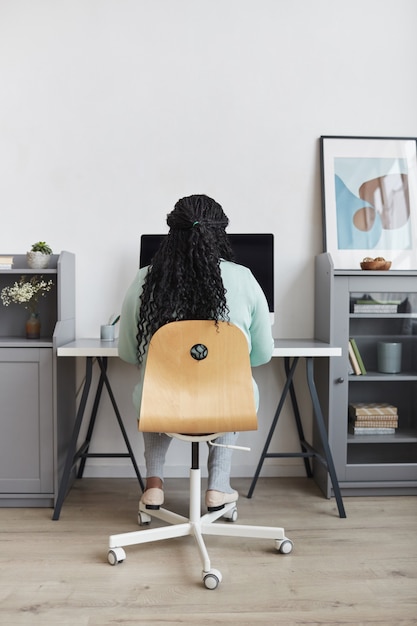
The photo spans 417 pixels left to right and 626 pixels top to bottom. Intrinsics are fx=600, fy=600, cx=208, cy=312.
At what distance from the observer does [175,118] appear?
3217 mm

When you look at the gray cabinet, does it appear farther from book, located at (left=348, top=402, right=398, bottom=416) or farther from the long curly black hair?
the long curly black hair

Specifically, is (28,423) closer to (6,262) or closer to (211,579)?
(6,262)

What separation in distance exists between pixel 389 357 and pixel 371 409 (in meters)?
0.28

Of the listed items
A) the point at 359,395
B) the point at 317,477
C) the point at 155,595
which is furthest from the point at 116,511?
the point at 359,395

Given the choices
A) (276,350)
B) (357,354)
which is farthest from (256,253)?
(357,354)

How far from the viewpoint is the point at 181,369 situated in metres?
1.98

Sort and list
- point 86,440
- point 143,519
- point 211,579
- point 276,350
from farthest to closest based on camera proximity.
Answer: point 86,440
point 276,350
point 143,519
point 211,579

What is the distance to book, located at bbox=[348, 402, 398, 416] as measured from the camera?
3.00 meters

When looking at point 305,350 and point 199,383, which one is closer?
point 199,383

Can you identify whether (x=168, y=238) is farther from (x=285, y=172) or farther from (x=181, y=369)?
(x=285, y=172)

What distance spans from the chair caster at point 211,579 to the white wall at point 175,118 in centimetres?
129

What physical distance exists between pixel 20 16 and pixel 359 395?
2.66 metres

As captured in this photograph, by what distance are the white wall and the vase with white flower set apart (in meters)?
0.21

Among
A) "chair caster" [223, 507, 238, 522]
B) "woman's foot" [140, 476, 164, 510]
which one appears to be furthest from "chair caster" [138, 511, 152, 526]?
"chair caster" [223, 507, 238, 522]
